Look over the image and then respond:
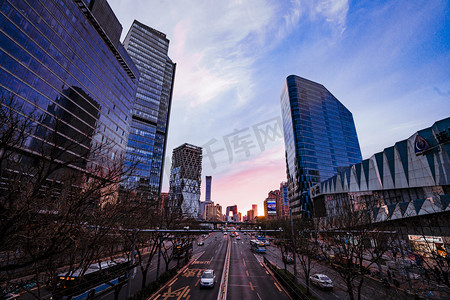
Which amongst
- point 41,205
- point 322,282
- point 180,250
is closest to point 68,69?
point 180,250

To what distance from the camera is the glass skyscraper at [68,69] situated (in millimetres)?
40500

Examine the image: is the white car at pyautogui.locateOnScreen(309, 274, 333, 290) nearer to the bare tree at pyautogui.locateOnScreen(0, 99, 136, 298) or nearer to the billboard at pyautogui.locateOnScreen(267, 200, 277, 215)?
the bare tree at pyautogui.locateOnScreen(0, 99, 136, 298)

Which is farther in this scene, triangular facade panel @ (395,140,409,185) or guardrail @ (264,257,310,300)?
triangular facade panel @ (395,140,409,185)

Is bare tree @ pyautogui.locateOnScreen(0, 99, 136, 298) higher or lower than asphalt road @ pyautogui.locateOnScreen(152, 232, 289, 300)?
higher

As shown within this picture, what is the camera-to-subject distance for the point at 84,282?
27.2ft

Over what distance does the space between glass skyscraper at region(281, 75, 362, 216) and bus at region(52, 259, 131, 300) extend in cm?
9294

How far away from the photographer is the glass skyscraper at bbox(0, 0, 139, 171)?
40.5 m

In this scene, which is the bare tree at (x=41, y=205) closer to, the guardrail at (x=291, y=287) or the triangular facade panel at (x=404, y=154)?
the guardrail at (x=291, y=287)

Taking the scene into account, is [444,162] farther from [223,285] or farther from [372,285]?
[223,285]

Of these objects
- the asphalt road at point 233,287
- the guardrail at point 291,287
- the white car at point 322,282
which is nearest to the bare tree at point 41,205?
the asphalt road at point 233,287

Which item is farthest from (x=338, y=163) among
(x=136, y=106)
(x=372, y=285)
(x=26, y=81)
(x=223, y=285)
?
(x=26, y=81)

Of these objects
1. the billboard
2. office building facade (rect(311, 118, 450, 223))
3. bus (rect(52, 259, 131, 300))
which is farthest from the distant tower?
bus (rect(52, 259, 131, 300))

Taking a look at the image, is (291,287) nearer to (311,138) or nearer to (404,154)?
(404,154)

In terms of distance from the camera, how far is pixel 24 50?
42.2m
